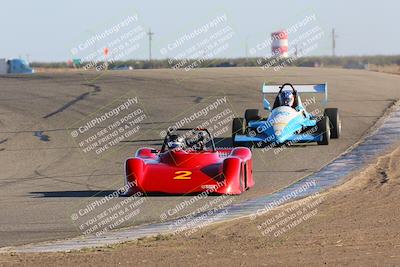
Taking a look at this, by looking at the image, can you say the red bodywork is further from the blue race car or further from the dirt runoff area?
the blue race car

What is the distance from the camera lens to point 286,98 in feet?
83.1

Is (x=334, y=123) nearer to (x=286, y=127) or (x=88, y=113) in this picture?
(x=286, y=127)

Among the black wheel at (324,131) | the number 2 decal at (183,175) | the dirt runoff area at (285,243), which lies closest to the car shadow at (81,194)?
the number 2 decal at (183,175)

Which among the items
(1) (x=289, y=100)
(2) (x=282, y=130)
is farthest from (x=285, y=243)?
(1) (x=289, y=100)

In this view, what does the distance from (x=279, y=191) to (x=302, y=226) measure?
4388mm

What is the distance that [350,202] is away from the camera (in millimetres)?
15289

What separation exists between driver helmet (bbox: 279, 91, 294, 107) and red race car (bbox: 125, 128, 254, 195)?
7.19 metres

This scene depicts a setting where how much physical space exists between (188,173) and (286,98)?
8.28 meters

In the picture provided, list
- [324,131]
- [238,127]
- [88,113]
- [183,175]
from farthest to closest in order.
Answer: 1. [88,113]
2. [238,127]
3. [324,131]
4. [183,175]

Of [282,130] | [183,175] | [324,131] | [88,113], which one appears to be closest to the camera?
[183,175]

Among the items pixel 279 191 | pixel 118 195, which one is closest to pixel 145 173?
pixel 118 195

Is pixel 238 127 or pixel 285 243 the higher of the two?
pixel 285 243

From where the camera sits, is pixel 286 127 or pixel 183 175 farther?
pixel 286 127

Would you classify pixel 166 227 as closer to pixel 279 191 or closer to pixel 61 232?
pixel 61 232
